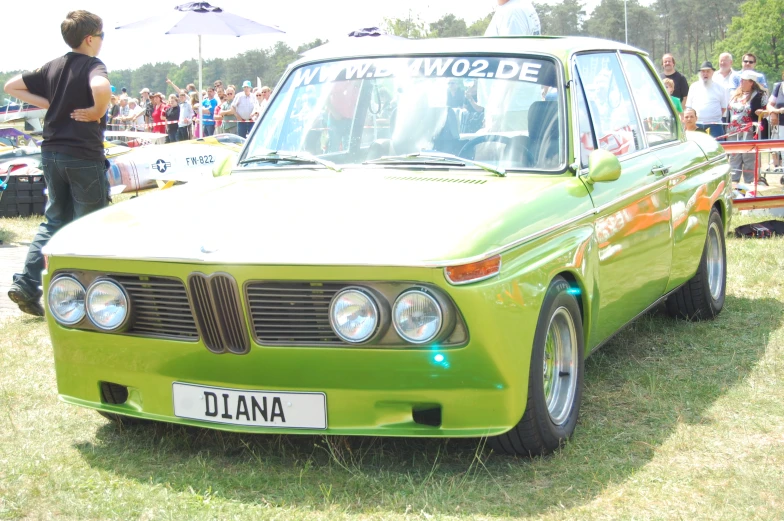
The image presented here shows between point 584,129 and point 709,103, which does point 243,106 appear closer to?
point 709,103

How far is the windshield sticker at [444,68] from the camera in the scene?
471 centimetres

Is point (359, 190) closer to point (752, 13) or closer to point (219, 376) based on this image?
point (219, 376)

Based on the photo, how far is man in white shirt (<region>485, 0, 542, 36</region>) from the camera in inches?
320

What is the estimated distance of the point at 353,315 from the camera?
3.41 m

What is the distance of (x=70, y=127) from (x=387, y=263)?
4054 mm

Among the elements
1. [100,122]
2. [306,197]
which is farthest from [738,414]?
[100,122]

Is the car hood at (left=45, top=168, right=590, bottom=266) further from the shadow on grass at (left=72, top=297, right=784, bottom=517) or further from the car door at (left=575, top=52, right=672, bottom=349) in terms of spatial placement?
the shadow on grass at (left=72, top=297, right=784, bottom=517)

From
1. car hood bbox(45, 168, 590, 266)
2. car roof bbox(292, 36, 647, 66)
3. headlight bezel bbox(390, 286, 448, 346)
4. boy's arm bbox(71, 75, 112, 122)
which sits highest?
car roof bbox(292, 36, 647, 66)

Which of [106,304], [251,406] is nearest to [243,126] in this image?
[106,304]

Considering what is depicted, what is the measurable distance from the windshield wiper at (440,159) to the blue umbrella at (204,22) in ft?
44.0

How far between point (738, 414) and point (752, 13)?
328 feet

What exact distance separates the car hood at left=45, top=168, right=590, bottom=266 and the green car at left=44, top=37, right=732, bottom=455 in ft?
0.04

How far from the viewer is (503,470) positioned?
150 inches

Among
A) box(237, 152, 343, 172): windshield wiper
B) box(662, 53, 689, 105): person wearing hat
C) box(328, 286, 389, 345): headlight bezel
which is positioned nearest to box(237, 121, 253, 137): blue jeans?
box(662, 53, 689, 105): person wearing hat
